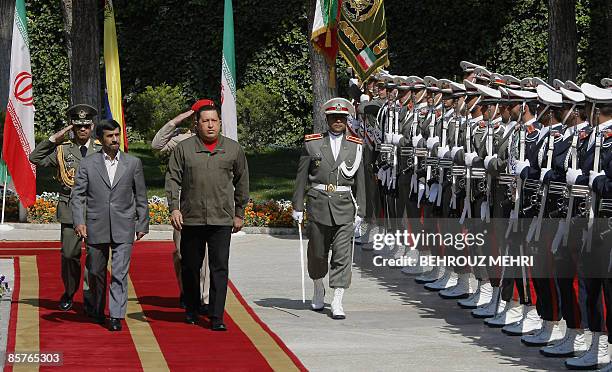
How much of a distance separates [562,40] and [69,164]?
12928mm

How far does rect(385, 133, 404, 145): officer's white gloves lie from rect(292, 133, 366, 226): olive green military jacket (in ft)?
8.86

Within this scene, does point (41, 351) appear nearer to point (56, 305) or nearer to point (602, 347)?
point (56, 305)

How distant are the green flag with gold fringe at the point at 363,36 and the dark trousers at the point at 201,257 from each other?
7.16 metres

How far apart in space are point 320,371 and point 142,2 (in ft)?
64.7

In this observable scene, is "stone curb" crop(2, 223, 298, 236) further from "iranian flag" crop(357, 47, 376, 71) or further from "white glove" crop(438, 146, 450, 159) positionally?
"white glove" crop(438, 146, 450, 159)

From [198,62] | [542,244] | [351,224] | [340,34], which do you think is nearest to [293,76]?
[198,62]

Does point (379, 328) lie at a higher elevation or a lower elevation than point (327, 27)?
lower

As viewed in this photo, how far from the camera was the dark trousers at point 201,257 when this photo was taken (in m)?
12.9

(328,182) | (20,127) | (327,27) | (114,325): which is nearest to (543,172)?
(328,182)

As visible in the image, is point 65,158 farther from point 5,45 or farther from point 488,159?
point 5,45

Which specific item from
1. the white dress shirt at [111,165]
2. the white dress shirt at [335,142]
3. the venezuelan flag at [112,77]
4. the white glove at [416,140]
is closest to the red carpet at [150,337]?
the white dress shirt at [111,165]

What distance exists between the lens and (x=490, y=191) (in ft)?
44.5

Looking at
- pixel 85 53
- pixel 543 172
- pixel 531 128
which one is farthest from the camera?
pixel 85 53

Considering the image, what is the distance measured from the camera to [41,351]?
1155 cm
